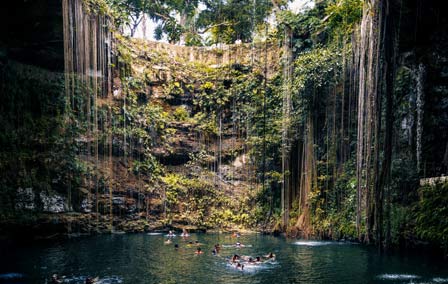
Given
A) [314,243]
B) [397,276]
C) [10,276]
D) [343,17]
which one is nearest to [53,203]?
[10,276]

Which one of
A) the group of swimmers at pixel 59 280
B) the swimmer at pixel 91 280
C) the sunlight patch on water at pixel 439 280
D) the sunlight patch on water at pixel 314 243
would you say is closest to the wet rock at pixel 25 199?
the group of swimmers at pixel 59 280

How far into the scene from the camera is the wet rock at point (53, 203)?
55.1 ft

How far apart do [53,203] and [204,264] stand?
7837 mm

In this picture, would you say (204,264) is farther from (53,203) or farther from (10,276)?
(53,203)

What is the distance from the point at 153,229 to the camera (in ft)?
65.8

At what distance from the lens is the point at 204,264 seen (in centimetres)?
1227

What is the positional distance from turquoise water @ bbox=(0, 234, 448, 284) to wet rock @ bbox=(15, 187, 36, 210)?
1.77 metres

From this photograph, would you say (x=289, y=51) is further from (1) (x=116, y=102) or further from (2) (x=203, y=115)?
(1) (x=116, y=102)

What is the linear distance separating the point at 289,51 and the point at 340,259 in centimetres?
1065

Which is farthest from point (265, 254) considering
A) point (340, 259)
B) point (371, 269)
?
point (371, 269)

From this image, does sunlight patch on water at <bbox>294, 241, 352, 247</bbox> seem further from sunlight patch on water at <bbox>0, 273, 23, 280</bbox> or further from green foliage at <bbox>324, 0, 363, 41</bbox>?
sunlight patch on water at <bbox>0, 273, 23, 280</bbox>

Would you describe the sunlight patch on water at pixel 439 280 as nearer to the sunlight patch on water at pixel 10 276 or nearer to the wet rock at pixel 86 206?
the sunlight patch on water at pixel 10 276

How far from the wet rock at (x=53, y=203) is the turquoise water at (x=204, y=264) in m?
1.61

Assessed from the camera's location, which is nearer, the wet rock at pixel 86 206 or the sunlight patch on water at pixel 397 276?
the sunlight patch on water at pixel 397 276
